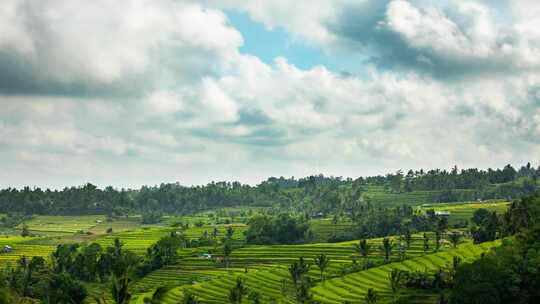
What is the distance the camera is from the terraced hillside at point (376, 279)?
394ft

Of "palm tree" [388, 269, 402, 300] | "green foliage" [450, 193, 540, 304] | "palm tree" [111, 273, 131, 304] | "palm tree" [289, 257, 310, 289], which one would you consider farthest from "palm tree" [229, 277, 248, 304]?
"palm tree" [111, 273, 131, 304]

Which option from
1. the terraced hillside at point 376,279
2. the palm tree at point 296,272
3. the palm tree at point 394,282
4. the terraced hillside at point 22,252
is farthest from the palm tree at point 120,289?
the terraced hillside at point 22,252

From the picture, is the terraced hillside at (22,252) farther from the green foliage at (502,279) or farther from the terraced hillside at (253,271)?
the green foliage at (502,279)

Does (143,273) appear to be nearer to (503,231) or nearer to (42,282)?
(42,282)

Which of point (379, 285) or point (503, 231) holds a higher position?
point (503, 231)

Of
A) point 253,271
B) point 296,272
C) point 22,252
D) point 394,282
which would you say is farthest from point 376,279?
point 22,252

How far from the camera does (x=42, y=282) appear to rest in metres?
137

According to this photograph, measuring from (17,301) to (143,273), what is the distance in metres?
69.6

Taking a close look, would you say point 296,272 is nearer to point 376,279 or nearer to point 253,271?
point 376,279

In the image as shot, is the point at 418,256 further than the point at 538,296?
Yes

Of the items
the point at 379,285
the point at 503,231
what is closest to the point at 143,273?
the point at 379,285

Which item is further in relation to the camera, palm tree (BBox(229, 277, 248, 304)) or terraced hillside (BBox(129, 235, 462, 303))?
terraced hillside (BBox(129, 235, 462, 303))

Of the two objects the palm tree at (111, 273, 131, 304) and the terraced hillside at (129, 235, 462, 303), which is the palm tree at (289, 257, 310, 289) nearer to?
the terraced hillside at (129, 235, 462, 303)

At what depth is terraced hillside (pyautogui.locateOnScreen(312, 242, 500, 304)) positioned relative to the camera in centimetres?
12000
